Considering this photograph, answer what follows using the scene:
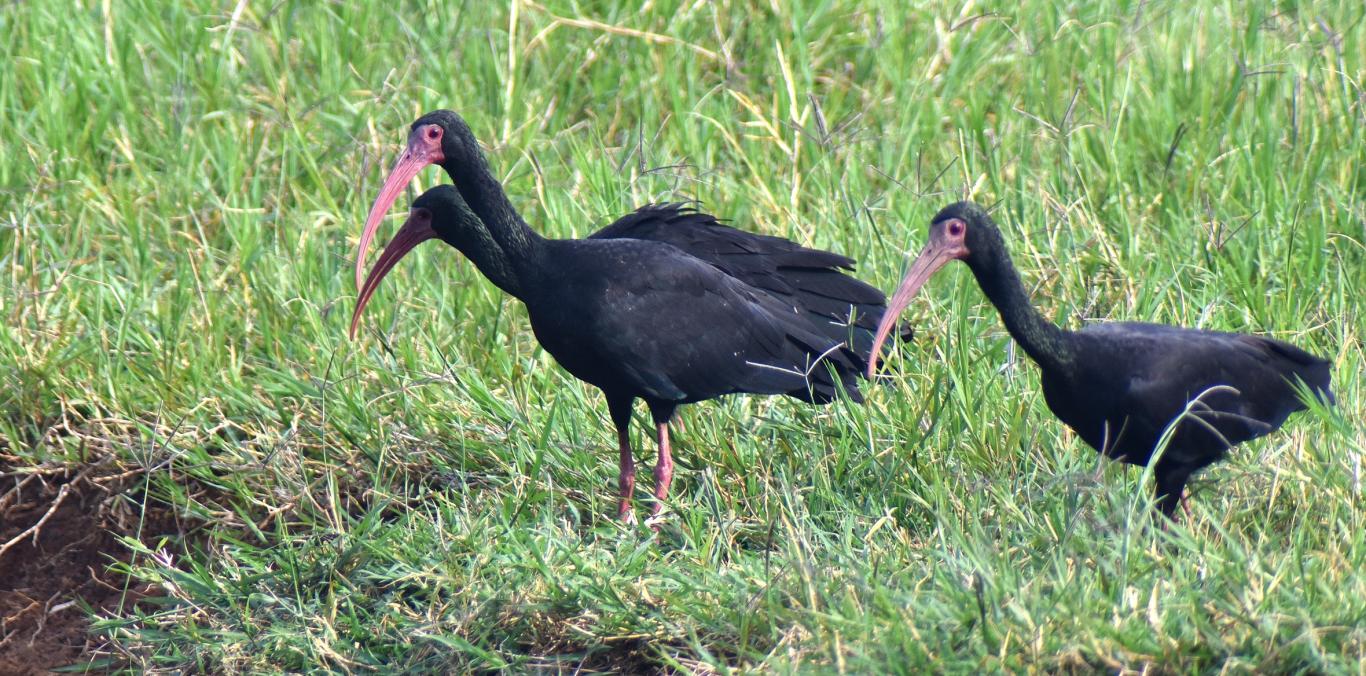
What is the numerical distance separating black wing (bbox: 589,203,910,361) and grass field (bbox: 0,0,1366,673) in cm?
22

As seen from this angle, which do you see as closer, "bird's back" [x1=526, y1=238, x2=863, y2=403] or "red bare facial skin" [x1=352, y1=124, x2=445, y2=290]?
"bird's back" [x1=526, y1=238, x2=863, y2=403]

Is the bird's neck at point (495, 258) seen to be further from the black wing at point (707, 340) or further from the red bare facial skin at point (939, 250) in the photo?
the red bare facial skin at point (939, 250)

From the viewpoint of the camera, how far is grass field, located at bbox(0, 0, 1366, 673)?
360 centimetres

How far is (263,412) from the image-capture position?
4910mm

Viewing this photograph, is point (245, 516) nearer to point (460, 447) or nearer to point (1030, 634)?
point (460, 447)

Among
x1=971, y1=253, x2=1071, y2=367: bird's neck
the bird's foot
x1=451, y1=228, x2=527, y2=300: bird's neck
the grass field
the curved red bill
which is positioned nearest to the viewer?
the grass field

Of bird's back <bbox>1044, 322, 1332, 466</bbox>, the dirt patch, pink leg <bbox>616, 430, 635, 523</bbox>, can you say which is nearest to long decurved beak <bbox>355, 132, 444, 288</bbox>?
pink leg <bbox>616, 430, 635, 523</bbox>

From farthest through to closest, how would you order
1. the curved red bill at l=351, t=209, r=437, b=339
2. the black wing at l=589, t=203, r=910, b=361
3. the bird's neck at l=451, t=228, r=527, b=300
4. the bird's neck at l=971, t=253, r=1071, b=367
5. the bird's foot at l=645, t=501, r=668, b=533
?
1. the black wing at l=589, t=203, r=910, b=361
2. the curved red bill at l=351, t=209, r=437, b=339
3. the bird's neck at l=451, t=228, r=527, b=300
4. the bird's foot at l=645, t=501, r=668, b=533
5. the bird's neck at l=971, t=253, r=1071, b=367

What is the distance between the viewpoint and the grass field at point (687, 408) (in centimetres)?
360

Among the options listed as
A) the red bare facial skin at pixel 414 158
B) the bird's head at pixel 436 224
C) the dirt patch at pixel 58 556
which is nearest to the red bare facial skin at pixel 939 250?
the bird's head at pixel 436 224

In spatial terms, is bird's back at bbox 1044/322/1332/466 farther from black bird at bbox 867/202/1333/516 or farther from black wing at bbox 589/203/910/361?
black wing at bbox 589/203/910/361

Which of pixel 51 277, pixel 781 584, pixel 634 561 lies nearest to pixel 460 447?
pixel 634 561

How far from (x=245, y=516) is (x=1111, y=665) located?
2.40 meters

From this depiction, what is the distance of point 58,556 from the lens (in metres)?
4.76
